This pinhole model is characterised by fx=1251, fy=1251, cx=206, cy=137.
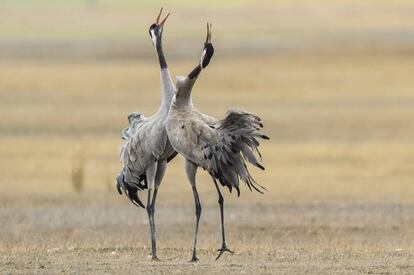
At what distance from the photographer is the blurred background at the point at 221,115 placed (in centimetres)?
1656

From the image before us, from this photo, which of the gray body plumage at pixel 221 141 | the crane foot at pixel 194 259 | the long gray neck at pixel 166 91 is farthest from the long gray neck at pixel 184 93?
the crane foot at pixel 194 259

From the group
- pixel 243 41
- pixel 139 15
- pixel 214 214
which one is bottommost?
pixel 214 214

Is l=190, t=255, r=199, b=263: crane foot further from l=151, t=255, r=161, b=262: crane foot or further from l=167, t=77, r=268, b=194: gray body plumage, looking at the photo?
l=167, t=77, r=268, b=194: gray body plumage

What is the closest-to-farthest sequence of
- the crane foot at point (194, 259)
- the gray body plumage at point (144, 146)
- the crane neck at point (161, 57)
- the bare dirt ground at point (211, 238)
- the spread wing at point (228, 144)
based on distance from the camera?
the bare dirt ground at point (211, 238), the spread wing at point (228, 144), the crane foot at point (194, 259), the gray body plumage at point (144, 146), the crane neck at point (161, 57)

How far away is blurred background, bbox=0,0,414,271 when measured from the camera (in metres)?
16.6

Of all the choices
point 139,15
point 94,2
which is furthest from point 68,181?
point 94,2

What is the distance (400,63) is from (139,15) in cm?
4629

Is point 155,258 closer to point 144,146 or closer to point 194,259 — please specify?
point 194,259

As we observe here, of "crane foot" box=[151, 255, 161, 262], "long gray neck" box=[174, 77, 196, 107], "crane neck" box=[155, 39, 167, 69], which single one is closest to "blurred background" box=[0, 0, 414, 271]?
"crane foot" box=[151, 255, 161, 262]

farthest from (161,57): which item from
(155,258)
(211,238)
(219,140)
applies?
(211,238)

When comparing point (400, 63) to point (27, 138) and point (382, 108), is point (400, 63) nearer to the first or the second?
point (382, 108)

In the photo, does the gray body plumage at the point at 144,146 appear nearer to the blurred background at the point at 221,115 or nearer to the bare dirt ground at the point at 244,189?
the bare dirt ground at the point at 244,189

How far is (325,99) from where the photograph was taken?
31.7 meters

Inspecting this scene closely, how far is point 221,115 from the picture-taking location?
91.0 feet
